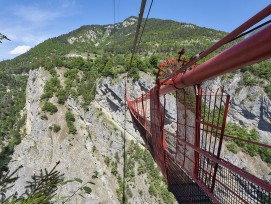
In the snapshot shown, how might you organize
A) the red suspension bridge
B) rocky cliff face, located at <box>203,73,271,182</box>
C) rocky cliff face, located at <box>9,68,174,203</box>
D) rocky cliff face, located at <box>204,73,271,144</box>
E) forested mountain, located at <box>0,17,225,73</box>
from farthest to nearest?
1. forested mountain, located at <box>0,17,225,73</box>
2. rocky cliff face, located at <box>204,73,271,144</box>
3. rocky cliff face, located at <box>203,73,271,182</box>
4. rocky cliff face, located at <box>9,68,174,203</box>
5. the red suspension bridge

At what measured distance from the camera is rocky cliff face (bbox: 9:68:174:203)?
3111cm

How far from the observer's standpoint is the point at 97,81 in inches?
1554

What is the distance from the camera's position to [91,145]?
1357 inches

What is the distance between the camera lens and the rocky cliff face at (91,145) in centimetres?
3111

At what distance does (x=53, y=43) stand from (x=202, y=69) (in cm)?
15553

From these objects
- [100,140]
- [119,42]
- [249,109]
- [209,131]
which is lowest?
[100,140]

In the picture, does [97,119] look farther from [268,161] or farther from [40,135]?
[268,161]

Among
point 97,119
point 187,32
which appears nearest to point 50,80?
point 97,119

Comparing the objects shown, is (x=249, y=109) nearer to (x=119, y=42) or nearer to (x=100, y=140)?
(x=100, y=140)

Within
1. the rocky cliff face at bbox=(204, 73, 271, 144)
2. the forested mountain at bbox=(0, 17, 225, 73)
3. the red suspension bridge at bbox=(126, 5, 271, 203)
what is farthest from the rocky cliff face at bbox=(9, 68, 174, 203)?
the red suspension bridge at bbox=(126, 5, 271, 203)

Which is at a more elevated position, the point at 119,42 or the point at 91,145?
the point at 119,42

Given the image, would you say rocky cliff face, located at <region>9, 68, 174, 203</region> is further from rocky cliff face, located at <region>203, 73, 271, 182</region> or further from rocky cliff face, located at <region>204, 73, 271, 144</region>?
rocky cliff face, located at <region>204, 73, 271, 144</region>

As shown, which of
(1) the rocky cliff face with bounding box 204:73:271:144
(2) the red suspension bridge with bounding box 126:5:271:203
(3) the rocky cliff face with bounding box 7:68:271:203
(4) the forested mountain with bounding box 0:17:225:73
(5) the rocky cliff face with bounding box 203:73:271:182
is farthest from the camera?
(4) the forested mountain with bounding box 0:17:225:73

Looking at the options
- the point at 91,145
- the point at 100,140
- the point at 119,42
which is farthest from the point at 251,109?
the point at 119,42
